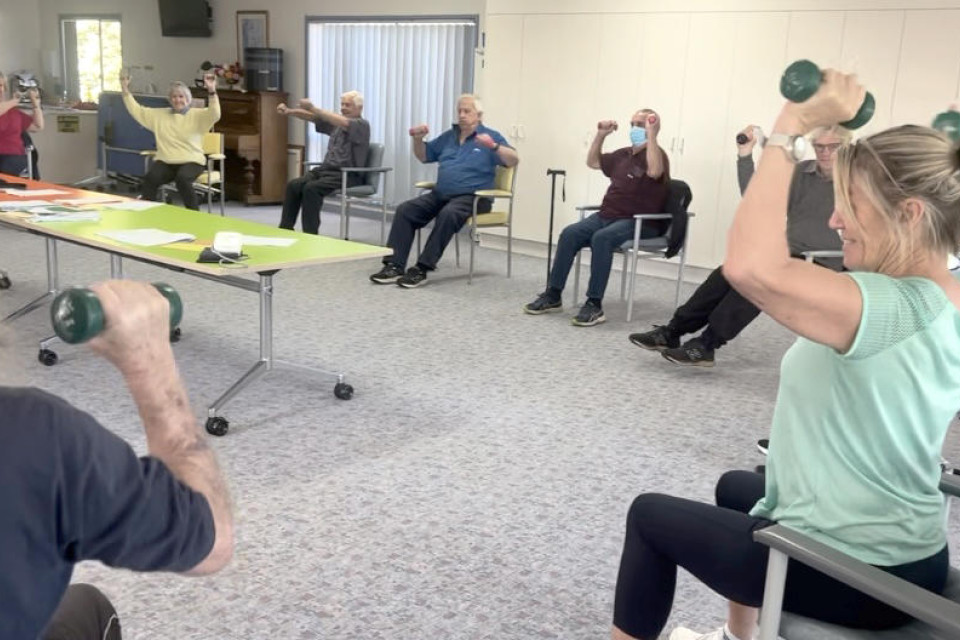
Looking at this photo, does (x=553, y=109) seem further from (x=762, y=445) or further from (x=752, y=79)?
(x=762, y=445)

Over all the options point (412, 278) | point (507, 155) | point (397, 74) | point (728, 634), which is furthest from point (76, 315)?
point (397, 74)

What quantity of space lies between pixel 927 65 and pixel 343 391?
3.82m

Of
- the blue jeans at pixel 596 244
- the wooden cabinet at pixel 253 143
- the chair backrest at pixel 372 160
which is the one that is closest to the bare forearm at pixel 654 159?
the blue jeans at pixel 596 244

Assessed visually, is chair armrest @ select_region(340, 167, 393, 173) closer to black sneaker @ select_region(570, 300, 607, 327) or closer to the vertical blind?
the vertical blind

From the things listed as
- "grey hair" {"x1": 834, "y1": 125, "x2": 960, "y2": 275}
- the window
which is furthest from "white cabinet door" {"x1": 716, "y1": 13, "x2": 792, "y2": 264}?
the window

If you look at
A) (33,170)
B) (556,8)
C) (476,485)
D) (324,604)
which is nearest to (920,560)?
(324,604)

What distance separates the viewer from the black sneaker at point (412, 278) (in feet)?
18.8

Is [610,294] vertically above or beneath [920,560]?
beneath

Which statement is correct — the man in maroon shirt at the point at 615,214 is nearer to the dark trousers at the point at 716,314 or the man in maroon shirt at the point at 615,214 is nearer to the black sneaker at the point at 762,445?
the dark trousers at the point at 716,314

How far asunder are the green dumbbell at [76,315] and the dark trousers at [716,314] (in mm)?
3506

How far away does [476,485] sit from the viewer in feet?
9.30

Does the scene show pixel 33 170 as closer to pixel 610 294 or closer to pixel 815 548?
pixel 610 294

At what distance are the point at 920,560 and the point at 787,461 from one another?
238 mm

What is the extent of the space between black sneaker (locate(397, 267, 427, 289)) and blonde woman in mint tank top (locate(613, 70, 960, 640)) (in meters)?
4.34
